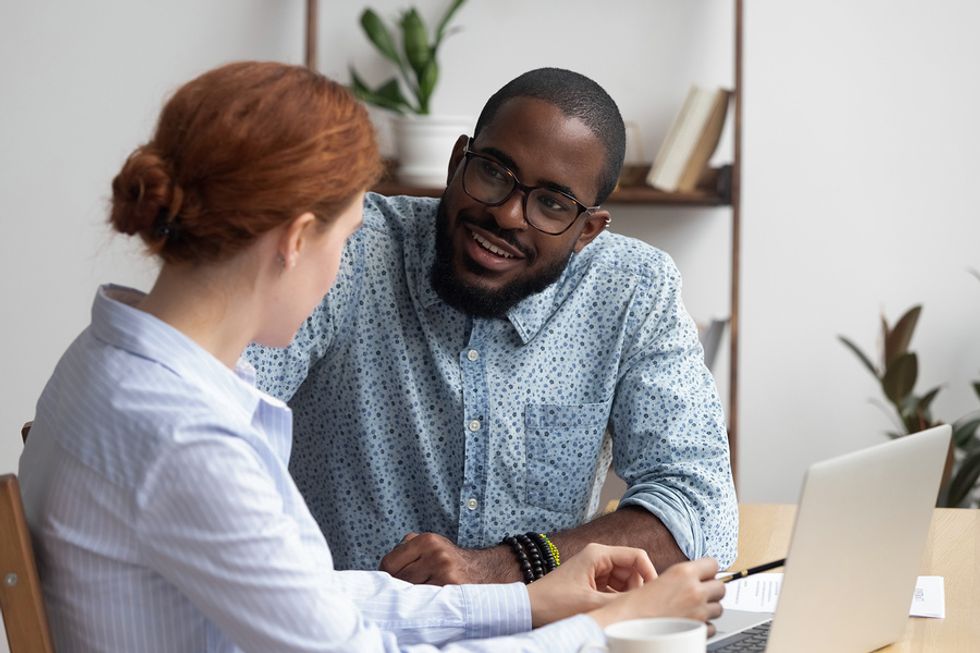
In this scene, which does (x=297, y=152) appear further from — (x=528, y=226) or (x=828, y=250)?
(x=828, y=250)

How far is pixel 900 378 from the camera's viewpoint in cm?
280

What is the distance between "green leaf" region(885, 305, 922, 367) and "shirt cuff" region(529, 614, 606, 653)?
6.38 ft

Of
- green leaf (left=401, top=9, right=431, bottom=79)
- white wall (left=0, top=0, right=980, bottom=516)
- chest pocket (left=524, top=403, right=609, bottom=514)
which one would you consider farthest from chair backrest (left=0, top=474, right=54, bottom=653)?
green leaf (left=401, top=9, right=431, bottom=79)

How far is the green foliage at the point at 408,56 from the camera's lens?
2969 mm

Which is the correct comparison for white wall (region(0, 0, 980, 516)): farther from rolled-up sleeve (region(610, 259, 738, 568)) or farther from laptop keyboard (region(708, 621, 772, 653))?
laptop keyboard (region(708, 621, 772, 653))

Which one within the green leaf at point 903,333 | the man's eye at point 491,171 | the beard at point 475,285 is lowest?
the green leaf at point 903,333

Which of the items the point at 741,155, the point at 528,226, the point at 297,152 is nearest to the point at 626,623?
the point at 297,152

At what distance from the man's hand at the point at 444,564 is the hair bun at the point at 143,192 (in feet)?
1.71

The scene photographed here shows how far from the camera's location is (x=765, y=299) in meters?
3.07

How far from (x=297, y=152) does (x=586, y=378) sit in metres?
0.81

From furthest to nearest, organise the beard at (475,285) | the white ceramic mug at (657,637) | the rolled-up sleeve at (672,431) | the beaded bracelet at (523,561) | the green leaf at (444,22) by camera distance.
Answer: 1. the green leaf at (444,22)
2. the beard at (475,285)
3. the rolled-up sleeve at (672,431)
4. the beaded bracelet at (523,561)
5. the white ceramic mug at (657,637)

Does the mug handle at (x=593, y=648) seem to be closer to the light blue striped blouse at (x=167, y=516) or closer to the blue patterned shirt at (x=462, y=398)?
the light blue striped blouse at (x=167, y=516)

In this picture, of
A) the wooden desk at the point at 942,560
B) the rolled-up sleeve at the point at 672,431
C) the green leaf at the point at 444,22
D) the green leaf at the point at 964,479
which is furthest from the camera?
the green leaf at the point at 444,22

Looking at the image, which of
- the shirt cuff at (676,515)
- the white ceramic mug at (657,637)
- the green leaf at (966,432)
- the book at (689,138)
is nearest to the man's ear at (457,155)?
the shirt cuff at (676,515)
